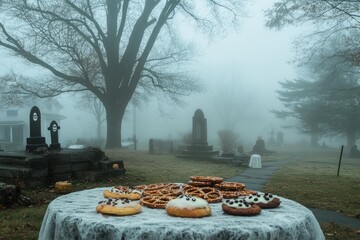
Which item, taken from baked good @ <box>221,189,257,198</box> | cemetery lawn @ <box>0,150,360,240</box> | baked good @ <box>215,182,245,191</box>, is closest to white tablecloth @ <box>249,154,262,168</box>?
cemetery lawn @ <box>0,150,360,240</box>

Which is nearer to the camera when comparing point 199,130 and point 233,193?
point 233,193

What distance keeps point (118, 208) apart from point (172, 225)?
0.65m

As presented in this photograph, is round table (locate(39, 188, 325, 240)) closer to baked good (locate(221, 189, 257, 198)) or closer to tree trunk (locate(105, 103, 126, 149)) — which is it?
baked good (locate(221, 189, 257, 198))

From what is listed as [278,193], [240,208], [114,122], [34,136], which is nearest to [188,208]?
[240,208]

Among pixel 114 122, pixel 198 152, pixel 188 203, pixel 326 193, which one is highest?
pixel 114 122

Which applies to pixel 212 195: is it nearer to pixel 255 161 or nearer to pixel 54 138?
pixel 54 138

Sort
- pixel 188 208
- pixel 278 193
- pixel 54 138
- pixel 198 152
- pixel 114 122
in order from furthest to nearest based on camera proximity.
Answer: pixel 114 122, pixel 198 152, pixel 54 138, pixel 278 193, pixel 188 208

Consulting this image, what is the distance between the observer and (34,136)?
1207 cm

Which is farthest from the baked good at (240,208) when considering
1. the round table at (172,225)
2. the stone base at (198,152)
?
the stone base at (198,152)

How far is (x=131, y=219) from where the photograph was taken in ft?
10.2

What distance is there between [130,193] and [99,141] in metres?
37.3

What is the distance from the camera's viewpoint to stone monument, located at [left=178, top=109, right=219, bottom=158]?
22.2 metres

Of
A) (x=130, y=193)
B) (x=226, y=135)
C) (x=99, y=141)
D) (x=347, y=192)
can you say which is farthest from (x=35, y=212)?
(x=99, y=141)

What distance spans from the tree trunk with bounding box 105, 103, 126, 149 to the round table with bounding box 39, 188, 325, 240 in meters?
22.5
